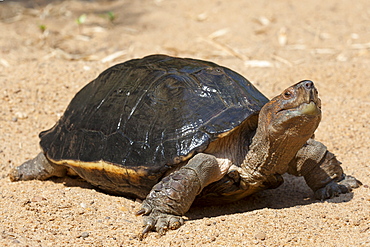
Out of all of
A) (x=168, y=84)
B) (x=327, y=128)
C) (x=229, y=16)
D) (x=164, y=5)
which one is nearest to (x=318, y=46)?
(x=229, y=16)

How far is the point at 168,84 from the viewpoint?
4.08 metres

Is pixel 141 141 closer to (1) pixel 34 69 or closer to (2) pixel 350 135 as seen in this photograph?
(2) pixel 350 135

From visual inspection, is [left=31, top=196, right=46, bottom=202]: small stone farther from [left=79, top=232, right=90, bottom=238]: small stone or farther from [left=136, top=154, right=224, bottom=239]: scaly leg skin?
[left=136, top=154, right=224, bottom=239]: scaly leg skin

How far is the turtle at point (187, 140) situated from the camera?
11.7 feet

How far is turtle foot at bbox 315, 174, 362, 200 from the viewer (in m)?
4.16

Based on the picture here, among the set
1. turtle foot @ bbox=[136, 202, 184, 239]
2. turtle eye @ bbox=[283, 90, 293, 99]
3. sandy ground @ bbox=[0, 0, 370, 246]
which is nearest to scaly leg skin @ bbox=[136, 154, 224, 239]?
turtle foot @ bbox=[136, 202, 184, 239]

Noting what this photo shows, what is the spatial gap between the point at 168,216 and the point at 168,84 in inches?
44.3

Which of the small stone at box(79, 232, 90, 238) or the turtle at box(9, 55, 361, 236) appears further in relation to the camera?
the turtle at box(9, 55, 361, 236)

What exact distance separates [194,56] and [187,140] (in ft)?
16.6

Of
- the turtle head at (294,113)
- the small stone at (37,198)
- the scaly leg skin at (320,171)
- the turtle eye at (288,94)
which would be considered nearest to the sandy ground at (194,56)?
the small stone at (37,198)

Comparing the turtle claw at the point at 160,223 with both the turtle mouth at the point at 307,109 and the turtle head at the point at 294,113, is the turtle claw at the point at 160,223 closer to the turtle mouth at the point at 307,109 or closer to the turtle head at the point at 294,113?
the turtle head at the point at 294,113

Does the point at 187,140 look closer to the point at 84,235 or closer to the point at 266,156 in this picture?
the point at 266,156

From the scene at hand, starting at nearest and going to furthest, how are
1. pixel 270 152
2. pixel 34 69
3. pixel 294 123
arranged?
pixel 294 123, pixel 270 152, pixel 34 69

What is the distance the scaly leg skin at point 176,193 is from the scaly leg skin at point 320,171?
0.87 m
